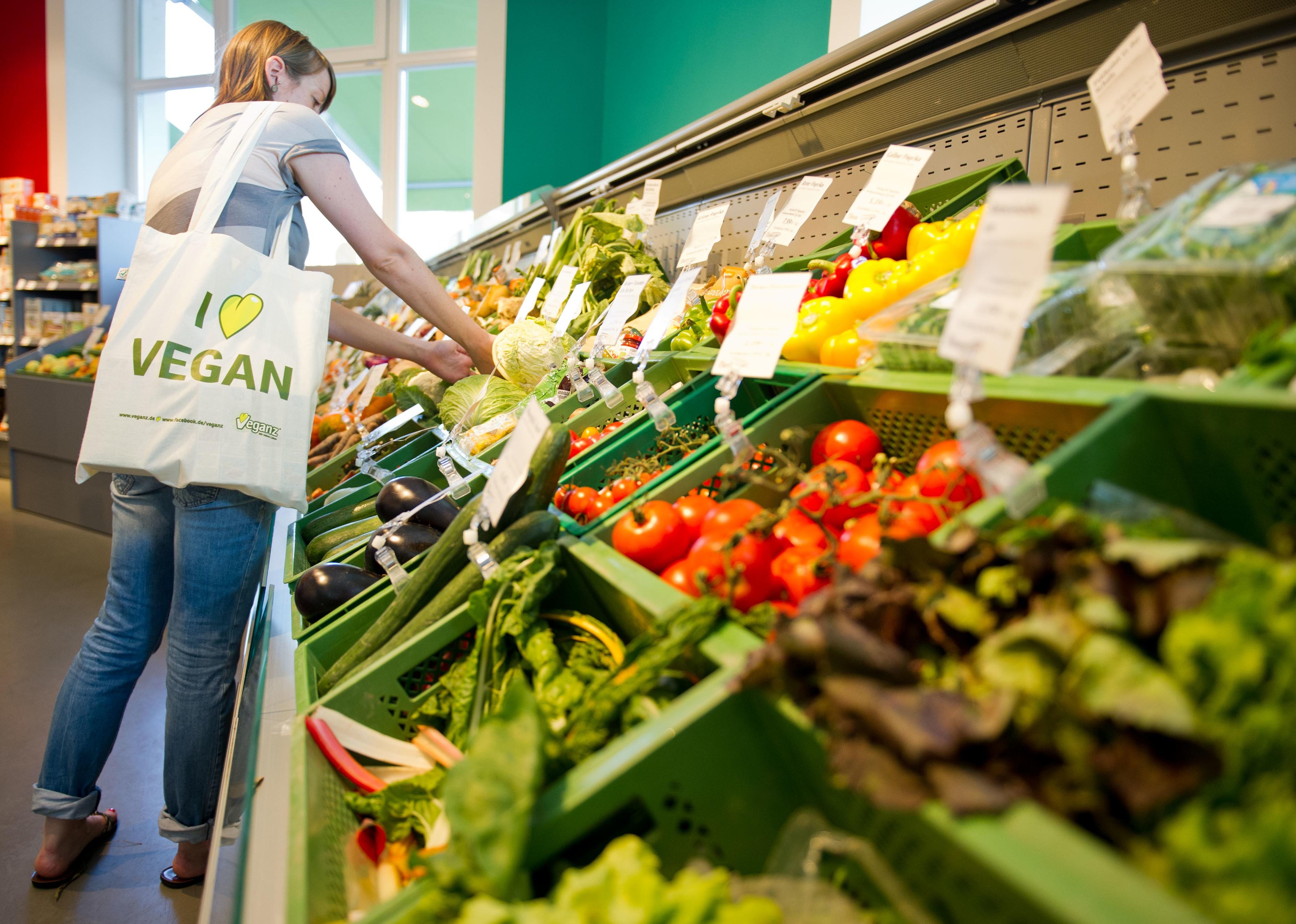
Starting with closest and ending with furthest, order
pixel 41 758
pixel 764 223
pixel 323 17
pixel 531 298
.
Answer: pixel 764 223, pixel 41 758, pixel 531 298, pixel 323 17

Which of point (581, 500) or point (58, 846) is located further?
point (58, 846)

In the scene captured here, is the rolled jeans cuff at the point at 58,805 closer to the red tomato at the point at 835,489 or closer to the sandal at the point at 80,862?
the sandal at the point at 80,862

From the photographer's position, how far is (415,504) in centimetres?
214

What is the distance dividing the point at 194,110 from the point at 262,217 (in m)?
12.5

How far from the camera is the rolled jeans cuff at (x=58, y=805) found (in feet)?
7.95

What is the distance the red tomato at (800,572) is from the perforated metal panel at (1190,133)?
3.76ft

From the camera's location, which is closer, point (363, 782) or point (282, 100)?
point (363, 782)

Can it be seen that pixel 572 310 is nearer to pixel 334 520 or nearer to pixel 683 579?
pixel 334 520

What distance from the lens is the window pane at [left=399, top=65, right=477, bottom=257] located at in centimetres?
1040

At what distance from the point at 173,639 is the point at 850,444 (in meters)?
2.00

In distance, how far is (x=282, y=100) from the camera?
7.71ft

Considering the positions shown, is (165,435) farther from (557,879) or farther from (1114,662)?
(1114,662)

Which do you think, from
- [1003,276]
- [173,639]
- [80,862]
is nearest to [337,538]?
[173,639]

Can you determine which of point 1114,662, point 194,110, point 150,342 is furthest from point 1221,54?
point 194,110
